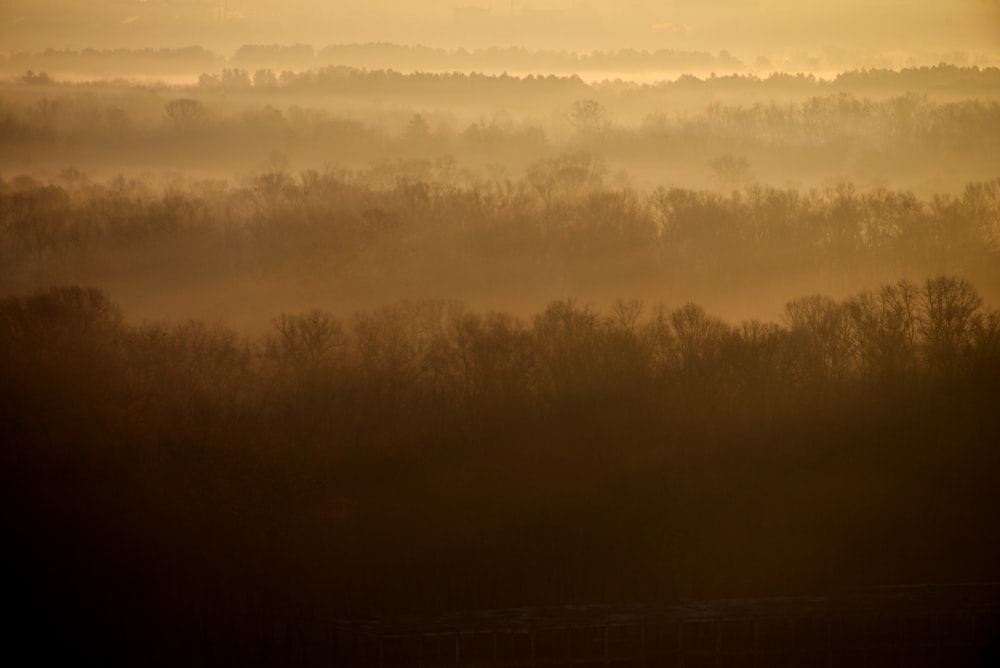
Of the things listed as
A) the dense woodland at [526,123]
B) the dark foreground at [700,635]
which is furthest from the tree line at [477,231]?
the dark foreground at [700,635]

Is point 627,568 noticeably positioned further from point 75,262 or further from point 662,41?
point 662,41

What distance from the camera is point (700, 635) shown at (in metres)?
27.0

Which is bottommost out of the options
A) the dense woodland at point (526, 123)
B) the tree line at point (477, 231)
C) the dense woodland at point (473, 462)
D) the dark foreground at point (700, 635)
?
the dark foreground at point (700, 635)

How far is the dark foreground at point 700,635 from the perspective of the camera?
26344 mm

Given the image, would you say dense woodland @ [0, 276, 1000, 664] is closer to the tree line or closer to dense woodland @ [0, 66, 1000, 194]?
the tree line

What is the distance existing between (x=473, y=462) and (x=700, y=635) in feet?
27.4

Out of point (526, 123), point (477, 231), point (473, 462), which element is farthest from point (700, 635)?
point (526, 123)

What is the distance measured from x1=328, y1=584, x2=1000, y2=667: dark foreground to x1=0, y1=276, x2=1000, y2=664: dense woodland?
121 centimetres

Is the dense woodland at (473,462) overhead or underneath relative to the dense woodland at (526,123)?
underneath

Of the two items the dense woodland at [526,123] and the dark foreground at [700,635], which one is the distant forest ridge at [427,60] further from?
the dark foreground at [700,635]

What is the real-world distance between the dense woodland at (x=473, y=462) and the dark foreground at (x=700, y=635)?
1206mm

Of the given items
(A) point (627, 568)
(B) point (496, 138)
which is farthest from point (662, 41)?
(A) point (627, 568)

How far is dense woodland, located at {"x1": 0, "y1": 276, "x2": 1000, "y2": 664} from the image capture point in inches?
1121

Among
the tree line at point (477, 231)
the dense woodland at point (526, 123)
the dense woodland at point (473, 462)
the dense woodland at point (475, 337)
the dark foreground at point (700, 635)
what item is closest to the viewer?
the dark foreground at point (700, 635)
